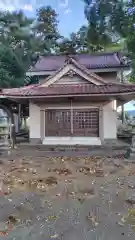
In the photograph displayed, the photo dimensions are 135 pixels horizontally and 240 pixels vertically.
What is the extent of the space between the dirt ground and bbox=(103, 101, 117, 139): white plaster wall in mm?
3747

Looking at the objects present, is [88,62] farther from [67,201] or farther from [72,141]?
[67,201]

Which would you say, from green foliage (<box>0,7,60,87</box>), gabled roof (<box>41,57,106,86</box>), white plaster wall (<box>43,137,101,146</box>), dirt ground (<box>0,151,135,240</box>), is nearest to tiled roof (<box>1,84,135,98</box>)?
gabled roof (<box>41,57,106,86</box>)

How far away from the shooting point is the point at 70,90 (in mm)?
13406

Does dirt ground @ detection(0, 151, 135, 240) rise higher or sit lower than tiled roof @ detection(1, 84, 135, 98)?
lower

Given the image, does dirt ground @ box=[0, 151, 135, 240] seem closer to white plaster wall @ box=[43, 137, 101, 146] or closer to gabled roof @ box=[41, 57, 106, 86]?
white plaster wall @ box=[43, 137, 101, 146]

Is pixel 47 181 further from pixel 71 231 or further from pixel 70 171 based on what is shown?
pixel 71 231

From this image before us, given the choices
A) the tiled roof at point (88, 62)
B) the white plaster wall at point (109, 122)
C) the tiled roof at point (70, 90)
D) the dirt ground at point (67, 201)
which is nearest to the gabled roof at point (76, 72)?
the tiled roof at point (70, 90)

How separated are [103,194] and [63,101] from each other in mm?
8226

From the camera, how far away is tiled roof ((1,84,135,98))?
12493 millimetres

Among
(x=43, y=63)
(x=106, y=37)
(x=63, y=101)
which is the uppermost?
(x=106, y=37)

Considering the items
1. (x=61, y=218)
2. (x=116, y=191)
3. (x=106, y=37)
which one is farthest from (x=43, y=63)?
(x=61, y=218)

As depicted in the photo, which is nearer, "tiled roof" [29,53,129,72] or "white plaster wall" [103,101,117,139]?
"white plaster wall" [103,101,117,139]

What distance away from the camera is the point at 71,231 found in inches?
165

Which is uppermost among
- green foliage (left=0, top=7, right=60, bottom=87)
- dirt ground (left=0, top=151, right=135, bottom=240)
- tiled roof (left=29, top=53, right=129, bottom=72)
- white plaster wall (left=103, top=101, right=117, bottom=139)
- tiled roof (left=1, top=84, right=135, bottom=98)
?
green foliage (left=0, top=7, right=60, bottom=87)
